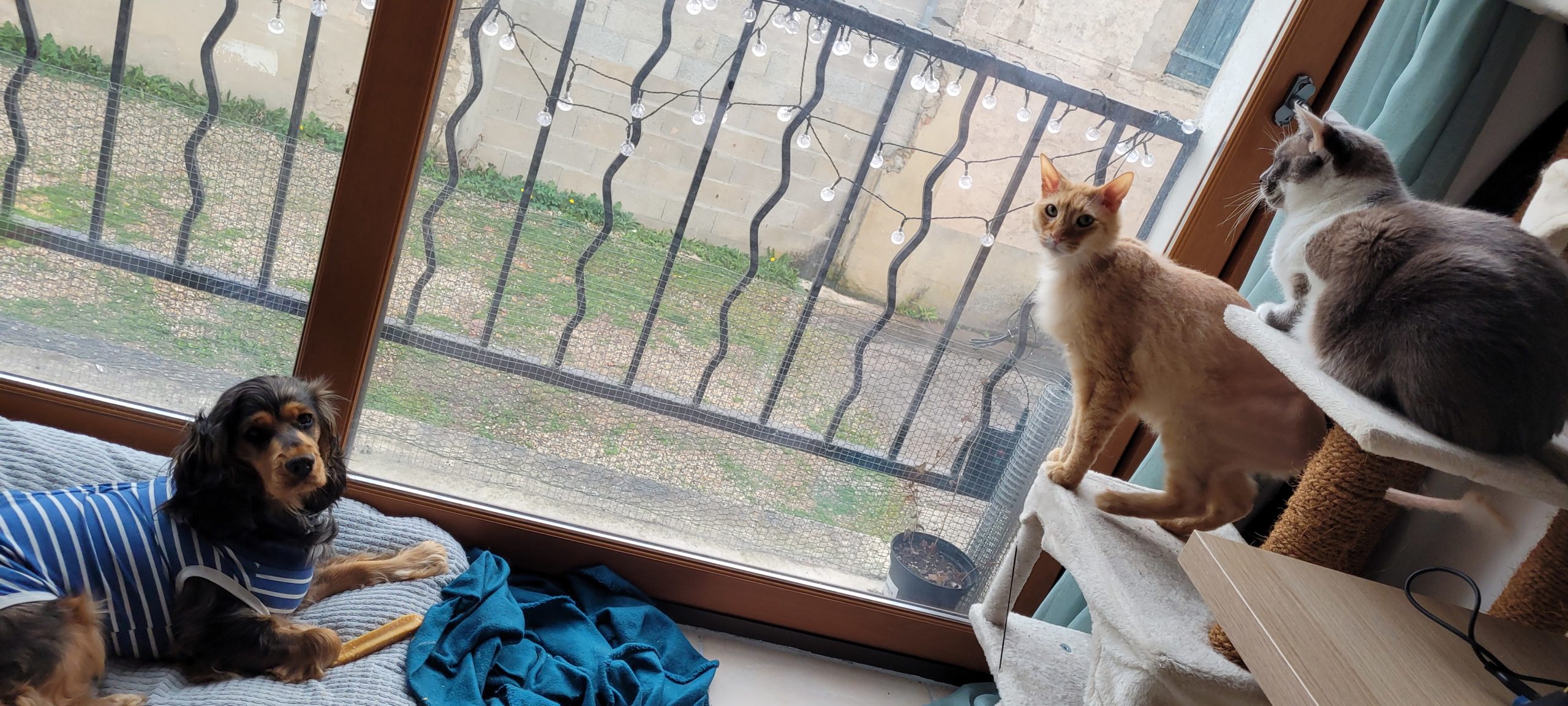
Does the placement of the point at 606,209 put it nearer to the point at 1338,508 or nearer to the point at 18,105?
the point at 18,105

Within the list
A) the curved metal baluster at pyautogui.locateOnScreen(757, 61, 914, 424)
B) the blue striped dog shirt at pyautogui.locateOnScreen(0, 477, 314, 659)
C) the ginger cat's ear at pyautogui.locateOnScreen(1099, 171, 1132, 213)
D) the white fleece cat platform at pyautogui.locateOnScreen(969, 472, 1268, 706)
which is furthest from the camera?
the curved metal baluster at pyautogui.locateOnScreen(757, 61, 914, 424)

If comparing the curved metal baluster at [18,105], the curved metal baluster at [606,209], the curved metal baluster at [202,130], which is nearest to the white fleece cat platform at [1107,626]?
the curved metal baluster at [606,209]

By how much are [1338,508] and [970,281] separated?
0.90 meters

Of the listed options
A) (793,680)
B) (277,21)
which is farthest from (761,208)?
(793,680)

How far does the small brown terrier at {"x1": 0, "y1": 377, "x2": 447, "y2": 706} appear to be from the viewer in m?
1.26

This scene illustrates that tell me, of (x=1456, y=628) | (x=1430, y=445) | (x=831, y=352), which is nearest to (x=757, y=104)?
(x=831, y=352)

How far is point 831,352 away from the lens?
1.90m

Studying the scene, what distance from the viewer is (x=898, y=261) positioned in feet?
6.07

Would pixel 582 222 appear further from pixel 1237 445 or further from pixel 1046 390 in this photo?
pixel 1237 445

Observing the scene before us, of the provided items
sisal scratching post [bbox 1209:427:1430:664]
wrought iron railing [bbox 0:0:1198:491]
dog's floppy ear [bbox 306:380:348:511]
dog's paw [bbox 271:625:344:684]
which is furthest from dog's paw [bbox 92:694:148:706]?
sisal scratching post [bbox 1209:427:1430:664]

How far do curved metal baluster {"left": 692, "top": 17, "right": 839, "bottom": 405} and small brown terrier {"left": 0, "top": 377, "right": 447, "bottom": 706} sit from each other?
0.78 meters

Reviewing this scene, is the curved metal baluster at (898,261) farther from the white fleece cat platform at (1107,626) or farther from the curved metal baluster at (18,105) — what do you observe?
the curved metal baluster at (18,105)

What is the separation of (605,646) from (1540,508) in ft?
5.30

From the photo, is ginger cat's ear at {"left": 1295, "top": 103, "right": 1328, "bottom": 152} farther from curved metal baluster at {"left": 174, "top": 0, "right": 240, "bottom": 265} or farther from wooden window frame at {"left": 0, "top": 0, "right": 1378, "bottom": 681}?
curved metal baluster at {"left": 174, "top": 0, "right": 240, "bottom": 265}
